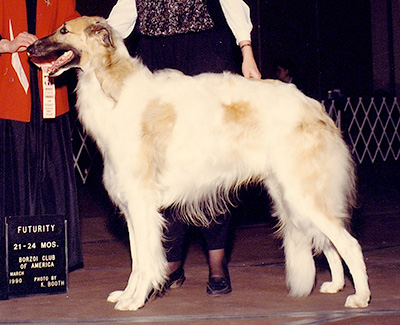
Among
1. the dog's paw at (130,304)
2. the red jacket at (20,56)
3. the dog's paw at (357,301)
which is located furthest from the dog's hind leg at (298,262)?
the red jacket at (20,56)

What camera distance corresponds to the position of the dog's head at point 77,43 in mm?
3338

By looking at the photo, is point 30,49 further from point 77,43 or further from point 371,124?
point 371,124

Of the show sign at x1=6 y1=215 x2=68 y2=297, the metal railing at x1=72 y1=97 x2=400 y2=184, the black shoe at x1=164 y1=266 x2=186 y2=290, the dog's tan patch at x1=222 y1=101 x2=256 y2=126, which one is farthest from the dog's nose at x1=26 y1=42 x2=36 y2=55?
the metal railing at x1=72 y1=97 x2=400 y2=184

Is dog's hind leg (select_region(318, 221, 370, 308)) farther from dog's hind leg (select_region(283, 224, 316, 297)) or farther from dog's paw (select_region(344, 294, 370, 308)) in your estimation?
dog's hind leg (select_region(283, 224, 316, 297))

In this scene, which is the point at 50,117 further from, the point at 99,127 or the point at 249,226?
the point at 249,226

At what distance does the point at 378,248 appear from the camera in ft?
15.8

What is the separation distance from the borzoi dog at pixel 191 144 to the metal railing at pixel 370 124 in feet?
29.1

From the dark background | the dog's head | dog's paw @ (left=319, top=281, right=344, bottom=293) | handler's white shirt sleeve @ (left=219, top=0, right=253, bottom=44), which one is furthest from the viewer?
the dark background

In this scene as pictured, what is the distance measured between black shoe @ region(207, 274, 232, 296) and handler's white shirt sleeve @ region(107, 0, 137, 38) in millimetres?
1448

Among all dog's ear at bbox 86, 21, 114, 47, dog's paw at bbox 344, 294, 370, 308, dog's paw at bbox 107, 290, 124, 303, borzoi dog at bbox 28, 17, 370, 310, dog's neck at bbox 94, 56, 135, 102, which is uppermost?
dog's ear at bbox 86, 21, 114, 47

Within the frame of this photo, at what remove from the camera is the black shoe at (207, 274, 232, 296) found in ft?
11.8

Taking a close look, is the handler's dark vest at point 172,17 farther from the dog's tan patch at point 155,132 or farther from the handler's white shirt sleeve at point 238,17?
the dog's tan patch at point 155,132

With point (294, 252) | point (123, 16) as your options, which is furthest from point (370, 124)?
point (123, 16)

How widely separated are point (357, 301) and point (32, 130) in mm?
2023
